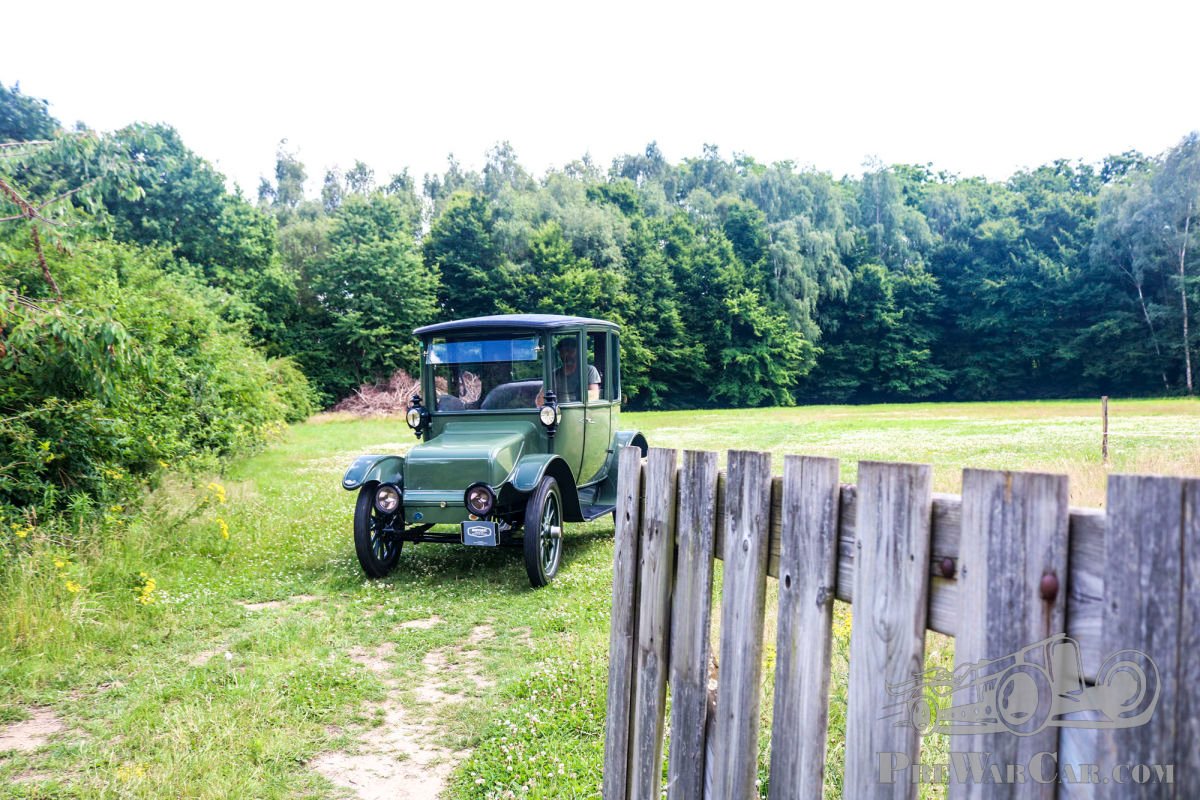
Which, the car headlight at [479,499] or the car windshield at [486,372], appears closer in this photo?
the car headlight at [479,499]

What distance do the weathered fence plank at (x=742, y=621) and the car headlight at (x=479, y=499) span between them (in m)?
4.38

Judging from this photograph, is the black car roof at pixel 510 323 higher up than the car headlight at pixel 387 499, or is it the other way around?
the black car roof at pixel 510 323

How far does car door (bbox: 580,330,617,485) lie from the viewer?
7496mm

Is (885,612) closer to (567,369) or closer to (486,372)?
(567,369)

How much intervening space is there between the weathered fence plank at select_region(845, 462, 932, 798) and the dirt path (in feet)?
7.52

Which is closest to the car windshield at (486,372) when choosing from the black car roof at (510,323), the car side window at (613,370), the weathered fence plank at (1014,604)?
the black car roof at (510,323)

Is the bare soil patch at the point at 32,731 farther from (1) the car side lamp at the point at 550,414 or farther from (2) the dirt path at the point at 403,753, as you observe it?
(1) the car side lamp at the point at 550,414

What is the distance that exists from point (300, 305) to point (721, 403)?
23174mm

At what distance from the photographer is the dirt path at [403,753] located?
10.5 feet

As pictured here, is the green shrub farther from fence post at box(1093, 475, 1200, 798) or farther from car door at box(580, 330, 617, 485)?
fence post at box(1093, 475, 1200, 798)

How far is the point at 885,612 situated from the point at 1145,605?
0.44 metres

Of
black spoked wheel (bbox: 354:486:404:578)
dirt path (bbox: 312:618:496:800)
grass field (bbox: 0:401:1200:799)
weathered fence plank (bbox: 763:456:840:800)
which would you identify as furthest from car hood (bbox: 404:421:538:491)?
weathered fence plank (bbox: 763:456:840:800)

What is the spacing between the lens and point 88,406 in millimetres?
Result: 6344

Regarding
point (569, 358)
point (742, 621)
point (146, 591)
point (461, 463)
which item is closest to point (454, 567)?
point (461, 463)
